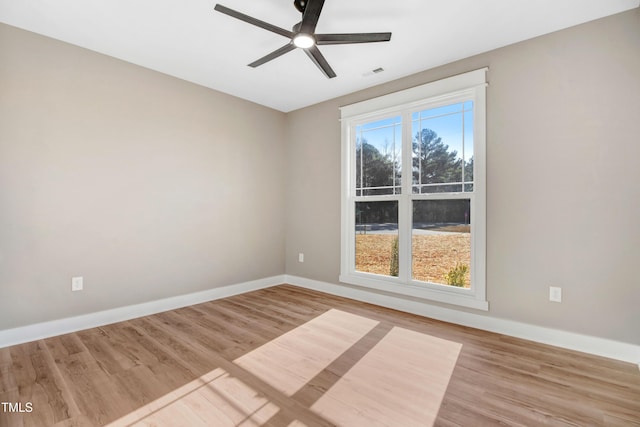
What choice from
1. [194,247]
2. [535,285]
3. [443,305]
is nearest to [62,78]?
[194,247]

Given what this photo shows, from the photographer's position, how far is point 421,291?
10.8ft

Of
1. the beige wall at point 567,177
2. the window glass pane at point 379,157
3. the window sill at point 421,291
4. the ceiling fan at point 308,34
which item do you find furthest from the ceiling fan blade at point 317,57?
the window sill at point 421,291

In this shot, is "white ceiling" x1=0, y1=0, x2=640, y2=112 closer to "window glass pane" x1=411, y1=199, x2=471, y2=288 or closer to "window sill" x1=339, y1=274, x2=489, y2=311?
"window glass pane" x1=411, y1=199, x2=471, y2=288

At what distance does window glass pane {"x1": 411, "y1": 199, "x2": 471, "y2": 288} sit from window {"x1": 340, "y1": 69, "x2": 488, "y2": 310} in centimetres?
1

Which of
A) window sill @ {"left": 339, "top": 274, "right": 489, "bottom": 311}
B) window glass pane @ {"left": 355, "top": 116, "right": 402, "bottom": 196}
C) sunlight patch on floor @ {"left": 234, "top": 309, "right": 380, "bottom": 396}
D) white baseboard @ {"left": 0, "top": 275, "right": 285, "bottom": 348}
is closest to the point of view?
sunlight patch on floor @ {"left": 234, "top": 309, "right": 380, "bottom": 396}

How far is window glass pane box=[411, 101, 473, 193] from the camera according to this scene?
3.11 metres

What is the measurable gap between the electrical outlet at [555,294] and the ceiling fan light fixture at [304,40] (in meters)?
2.82

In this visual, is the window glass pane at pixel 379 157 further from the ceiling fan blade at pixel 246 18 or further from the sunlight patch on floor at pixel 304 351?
the ceiling fan blade at pixel 246 18

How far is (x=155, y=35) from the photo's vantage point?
2.68m

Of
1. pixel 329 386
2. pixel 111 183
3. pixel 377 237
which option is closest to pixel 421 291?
pixel 377 237

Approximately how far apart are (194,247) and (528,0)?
3970 mm

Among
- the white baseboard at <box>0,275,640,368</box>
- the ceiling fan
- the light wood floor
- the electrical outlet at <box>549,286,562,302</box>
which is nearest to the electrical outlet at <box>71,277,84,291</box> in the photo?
the white baseboard at <box>0,275,640,368</box>

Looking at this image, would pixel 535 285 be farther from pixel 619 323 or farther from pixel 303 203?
pixel 303 203

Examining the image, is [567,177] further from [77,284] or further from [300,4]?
[77,284]
